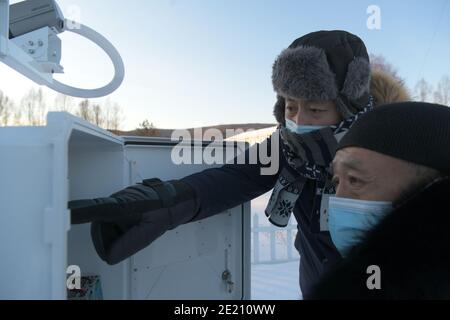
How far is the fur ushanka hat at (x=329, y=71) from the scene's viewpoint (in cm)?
148

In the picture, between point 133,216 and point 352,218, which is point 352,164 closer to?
point 352,218

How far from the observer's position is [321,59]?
150 centimetres

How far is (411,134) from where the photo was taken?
100 centimetres

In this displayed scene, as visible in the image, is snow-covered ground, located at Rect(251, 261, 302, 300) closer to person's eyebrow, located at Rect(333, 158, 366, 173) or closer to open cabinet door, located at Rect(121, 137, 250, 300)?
open cabinet door, located at Rect(121, 137, 250, 300)

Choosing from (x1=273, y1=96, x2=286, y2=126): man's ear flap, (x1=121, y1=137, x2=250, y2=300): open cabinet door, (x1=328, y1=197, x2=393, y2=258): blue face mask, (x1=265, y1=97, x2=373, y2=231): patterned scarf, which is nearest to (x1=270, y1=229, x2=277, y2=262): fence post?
(x1=121, y1=137, x2=250, y2=300): open cabinet door

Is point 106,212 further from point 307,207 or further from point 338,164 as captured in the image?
point 307,207

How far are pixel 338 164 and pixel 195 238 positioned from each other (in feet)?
2.92

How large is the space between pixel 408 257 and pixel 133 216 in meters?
0.89

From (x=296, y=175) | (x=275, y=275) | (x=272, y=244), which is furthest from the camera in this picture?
(x=272, y=244)

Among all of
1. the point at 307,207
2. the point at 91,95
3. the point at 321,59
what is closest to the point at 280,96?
the point at 321,59

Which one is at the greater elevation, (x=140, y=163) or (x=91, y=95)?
(x=91, y=95)

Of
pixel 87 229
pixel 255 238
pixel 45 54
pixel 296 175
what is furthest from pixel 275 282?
pixel 45 54

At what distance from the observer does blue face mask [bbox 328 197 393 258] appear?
1043 mm

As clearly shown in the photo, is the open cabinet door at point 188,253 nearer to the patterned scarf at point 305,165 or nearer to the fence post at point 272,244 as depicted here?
the patterned scarf at point 305,165
